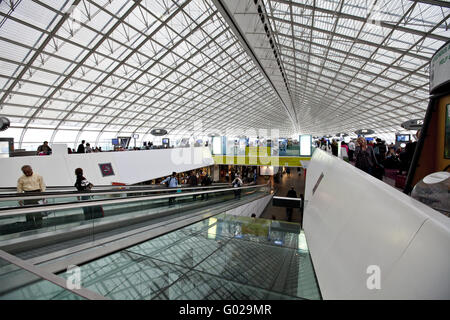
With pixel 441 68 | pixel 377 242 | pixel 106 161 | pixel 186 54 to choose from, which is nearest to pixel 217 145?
pixel 186 54

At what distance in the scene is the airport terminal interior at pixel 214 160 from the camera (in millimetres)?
2311

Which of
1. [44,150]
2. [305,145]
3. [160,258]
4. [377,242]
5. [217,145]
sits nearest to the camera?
[377,242]

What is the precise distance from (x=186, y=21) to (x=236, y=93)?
23786mm

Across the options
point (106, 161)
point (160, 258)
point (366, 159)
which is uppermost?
point (366, 159)

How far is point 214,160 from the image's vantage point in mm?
29000

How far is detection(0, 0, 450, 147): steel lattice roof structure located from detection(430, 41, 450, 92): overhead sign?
10.4 m

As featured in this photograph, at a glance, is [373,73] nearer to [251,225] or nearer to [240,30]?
[240,30]

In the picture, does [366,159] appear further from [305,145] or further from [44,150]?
[305,145]

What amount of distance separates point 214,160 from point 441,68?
86.1 feet

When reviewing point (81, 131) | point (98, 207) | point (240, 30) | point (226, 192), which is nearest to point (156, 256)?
point (98, 207)

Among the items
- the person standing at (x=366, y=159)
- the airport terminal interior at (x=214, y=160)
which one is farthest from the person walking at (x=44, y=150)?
the person standing at (x=366, y=159)

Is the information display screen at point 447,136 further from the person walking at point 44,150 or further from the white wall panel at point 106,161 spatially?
the person walking at point 44,150

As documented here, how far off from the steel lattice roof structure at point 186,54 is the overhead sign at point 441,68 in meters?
10.4
